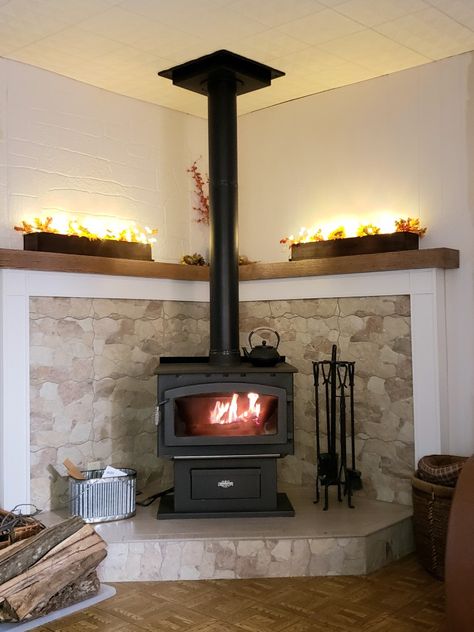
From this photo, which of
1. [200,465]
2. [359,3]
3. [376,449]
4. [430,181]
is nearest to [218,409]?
[200,465]

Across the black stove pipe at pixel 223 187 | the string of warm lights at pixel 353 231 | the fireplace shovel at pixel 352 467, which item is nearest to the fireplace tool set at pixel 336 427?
the fireplace shovel at pixel 352 467

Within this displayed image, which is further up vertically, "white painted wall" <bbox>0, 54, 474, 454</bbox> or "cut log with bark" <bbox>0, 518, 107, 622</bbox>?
"white painted wall" <bbox>0, 54, 474, 454</bbox>

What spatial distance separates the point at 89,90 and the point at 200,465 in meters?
2.29

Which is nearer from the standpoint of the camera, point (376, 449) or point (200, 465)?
point (200, 465)

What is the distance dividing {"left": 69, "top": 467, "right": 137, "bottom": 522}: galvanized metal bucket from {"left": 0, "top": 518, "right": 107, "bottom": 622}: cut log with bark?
42 centimetres

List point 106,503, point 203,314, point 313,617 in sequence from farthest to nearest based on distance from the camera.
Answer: point 203,314 → point 106,503 → point 313,617

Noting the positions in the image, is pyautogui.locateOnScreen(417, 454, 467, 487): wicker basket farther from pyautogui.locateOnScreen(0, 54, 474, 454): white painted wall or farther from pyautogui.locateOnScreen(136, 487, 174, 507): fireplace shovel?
pyautogui.locateOnScreen(136, 487, 174, 507): fireplace shovel

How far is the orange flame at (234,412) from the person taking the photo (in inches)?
146

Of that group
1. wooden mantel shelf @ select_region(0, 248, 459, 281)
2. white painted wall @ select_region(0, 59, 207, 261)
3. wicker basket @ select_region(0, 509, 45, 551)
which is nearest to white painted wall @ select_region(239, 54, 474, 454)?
wooden mantel shelf @ select_region(0, 248, 459, 281)

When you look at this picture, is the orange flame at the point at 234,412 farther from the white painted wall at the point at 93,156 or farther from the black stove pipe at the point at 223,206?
the white painted wall at the point at 93,156

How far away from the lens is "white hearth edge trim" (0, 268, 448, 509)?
3.69 metres

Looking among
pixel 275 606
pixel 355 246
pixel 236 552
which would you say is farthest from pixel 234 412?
pixel 355 246

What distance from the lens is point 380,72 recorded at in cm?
416

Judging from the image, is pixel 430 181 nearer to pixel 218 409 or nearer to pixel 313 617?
pixel 218 409
